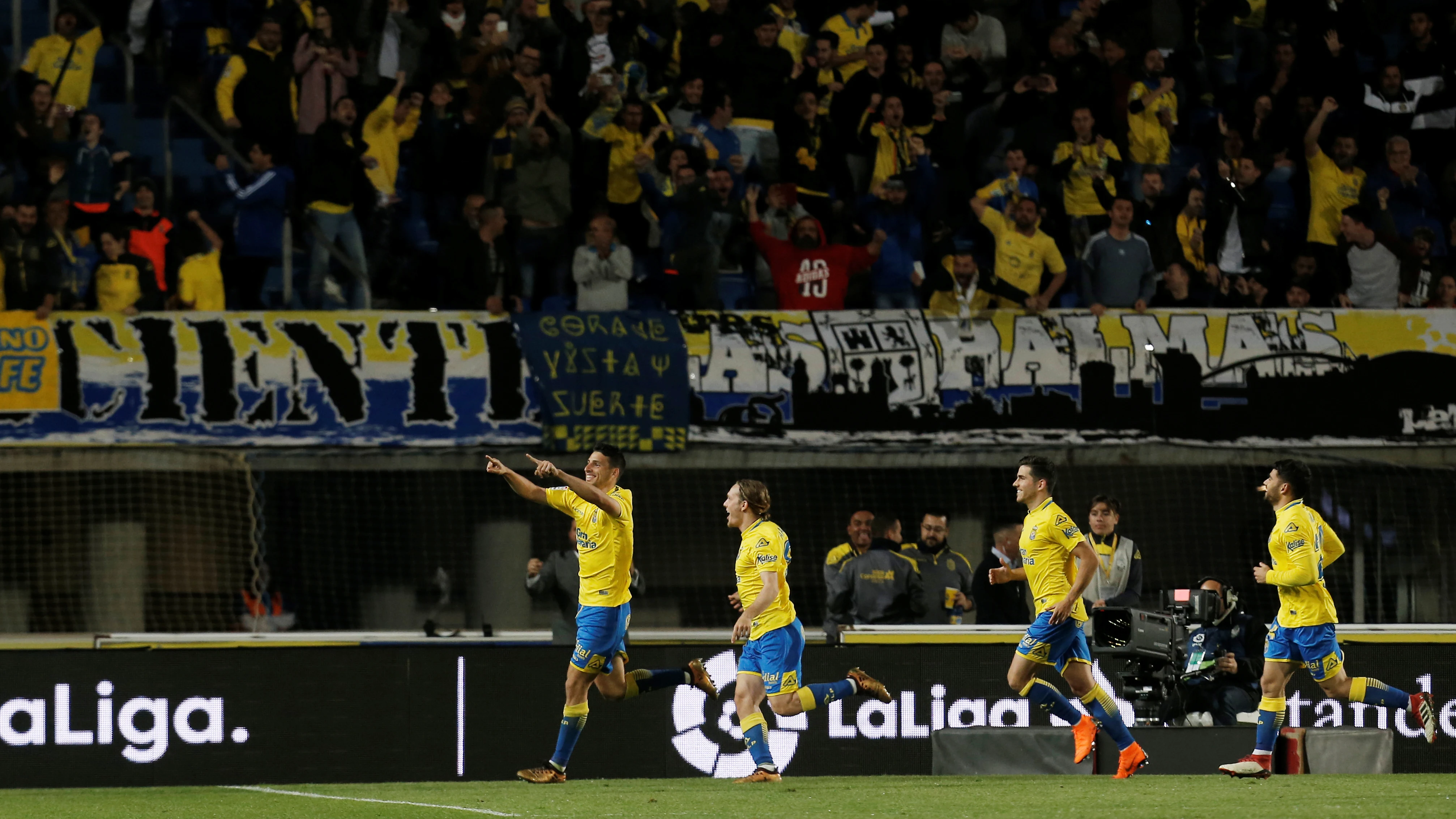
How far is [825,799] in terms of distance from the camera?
9.33 m

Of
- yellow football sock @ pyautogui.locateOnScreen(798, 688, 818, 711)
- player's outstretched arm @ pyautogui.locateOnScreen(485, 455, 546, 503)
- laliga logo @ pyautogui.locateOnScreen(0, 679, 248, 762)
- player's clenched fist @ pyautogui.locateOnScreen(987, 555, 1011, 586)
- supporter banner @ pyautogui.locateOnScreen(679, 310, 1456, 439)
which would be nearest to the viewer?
player's outstretched arm @ pyautogui.locateOnScreen(485, 455, 546, 503)

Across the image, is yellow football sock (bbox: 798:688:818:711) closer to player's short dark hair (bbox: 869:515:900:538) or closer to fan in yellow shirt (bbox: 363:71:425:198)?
player's short dark hair (bbox: 869:515:900:538)

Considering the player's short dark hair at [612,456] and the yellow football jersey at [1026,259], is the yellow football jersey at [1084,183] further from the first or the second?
the player's short dark hair at [612,456]

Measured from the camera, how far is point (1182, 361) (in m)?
15.5

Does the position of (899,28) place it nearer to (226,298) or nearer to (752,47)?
(752,47)

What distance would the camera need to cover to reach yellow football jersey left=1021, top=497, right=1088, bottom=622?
33.6 ft

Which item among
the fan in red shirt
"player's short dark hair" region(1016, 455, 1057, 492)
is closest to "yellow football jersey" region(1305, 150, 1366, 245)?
the fan in red shirt

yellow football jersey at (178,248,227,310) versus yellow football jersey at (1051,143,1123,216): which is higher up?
yellow football jersey at (1051,143,1123,216)

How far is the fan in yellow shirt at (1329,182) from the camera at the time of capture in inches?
683

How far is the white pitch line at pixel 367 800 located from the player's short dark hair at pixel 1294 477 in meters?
4.26

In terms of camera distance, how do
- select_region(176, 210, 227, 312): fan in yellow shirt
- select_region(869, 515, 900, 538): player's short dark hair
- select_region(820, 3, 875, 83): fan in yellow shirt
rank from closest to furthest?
select_region(869, 515, 900, 538): player's short dark hair → select_region(176, 210, 227, 312): fan in yellow shirt → select_region(820, 3, 875, 83): fan in yellow shirt

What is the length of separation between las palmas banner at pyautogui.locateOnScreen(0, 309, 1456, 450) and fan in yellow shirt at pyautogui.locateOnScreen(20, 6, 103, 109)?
3494mm

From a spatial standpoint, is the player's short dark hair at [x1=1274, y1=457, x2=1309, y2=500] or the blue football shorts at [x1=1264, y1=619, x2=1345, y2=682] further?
the blue football shorts at [x1=1264, y1=619, x2=1345, y2=682]

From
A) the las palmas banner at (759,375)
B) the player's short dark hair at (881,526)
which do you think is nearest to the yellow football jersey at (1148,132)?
the las palmas banner at (759,375)
